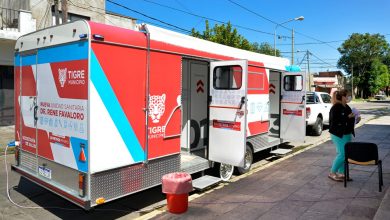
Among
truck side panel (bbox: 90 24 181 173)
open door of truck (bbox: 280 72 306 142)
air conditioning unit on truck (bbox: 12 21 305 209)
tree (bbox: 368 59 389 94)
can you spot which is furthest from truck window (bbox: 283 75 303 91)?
tree (bbox: 368 59 389 94)

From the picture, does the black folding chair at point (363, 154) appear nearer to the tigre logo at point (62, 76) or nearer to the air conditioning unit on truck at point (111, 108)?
the air conditioning unit on truck at point (111, 108)

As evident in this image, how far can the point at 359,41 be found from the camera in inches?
3073

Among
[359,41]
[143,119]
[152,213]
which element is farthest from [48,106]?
[359,41]

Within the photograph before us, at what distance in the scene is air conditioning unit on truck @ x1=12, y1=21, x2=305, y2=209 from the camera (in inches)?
172

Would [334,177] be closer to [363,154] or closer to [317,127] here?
[363,154]

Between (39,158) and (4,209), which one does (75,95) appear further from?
→ (4,209)

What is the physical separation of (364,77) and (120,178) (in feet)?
256

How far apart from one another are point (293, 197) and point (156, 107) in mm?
2803

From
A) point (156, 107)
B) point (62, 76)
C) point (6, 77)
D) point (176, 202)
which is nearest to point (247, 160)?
point (176, 202)

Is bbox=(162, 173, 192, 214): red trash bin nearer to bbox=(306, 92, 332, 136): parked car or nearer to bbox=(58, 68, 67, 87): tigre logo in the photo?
bbox=(58, 68, 67, 87): tigre logo

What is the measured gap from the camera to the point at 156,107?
17.1ft

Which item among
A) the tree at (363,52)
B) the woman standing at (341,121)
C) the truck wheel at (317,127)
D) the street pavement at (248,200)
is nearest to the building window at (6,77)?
the street pavement at (248,200)

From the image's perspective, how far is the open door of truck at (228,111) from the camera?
20.4ft

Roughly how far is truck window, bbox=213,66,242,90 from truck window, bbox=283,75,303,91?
353 centimetres
